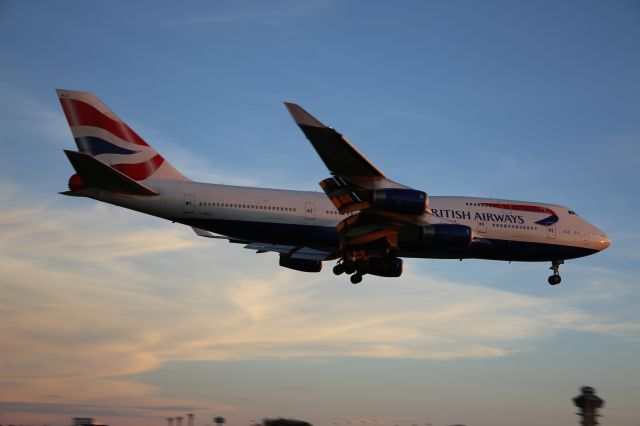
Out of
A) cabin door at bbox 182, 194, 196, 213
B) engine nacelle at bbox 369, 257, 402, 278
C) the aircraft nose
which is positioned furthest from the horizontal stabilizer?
the aircraft nose

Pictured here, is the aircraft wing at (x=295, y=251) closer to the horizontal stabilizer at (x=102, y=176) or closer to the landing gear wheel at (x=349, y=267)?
the landing gear wheel at (x=349, y=267)

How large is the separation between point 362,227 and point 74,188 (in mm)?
11888

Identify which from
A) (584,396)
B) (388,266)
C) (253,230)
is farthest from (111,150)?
(584,396)

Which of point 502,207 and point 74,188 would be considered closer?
point 74,188

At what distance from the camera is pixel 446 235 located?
3031cm

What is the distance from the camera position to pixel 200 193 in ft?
106

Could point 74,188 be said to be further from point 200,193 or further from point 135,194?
point 200,193

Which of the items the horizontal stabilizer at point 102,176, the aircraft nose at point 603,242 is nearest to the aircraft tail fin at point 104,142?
the horizontal stabilizer at point 102,176

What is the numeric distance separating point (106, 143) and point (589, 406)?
1188 inches

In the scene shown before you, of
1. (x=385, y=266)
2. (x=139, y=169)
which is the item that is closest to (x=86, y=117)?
(x=139, y=169)

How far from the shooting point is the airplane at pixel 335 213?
28844 millimetres

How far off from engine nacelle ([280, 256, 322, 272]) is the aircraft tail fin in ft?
24.1

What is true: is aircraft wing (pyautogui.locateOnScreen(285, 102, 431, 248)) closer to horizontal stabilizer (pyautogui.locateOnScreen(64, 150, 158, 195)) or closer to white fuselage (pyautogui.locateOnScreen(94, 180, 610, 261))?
white fuselage (pyautogui.locateOnScreen(94, 180, 610, 261))

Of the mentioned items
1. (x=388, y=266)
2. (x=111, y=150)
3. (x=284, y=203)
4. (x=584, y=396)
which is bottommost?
(x=584, y=396)
